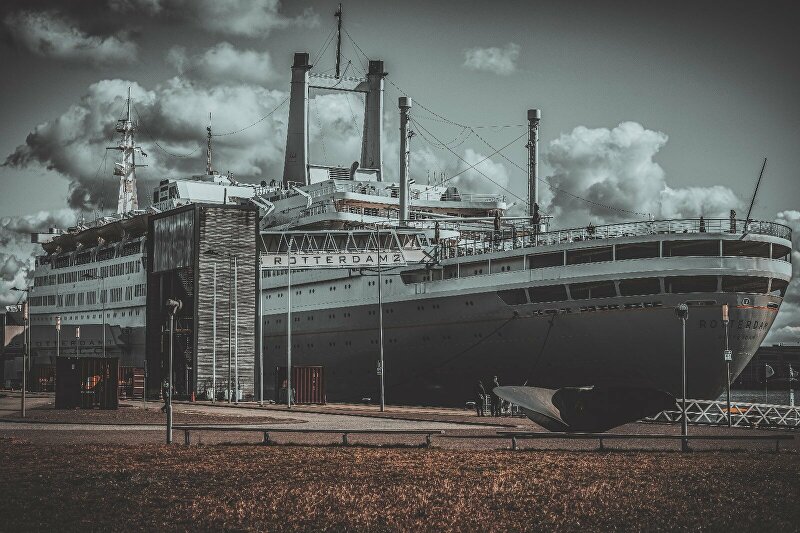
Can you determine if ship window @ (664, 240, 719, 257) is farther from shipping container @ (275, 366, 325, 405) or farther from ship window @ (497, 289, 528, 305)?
shipping container @ (275, 366, 325, 405)

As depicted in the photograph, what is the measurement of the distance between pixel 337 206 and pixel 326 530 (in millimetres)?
61909

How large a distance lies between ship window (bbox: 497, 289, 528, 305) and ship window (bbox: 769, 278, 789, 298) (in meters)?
11.6

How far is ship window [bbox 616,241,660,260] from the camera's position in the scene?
48312 mm

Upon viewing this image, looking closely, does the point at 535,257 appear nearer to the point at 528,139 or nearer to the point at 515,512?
the point at 528,139

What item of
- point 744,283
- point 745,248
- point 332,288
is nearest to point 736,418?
point 744,283

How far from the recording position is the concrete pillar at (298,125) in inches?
3406

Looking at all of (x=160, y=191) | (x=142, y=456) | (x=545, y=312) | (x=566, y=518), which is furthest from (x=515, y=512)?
(x=160, y=191)

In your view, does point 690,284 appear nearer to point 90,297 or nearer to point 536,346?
point 536,346

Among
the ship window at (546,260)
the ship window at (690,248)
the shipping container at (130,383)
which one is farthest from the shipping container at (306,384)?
the ship window at (690,248)

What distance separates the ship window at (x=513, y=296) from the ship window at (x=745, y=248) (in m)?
9.80

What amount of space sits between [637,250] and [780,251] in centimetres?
735

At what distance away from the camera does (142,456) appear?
20.6 metres

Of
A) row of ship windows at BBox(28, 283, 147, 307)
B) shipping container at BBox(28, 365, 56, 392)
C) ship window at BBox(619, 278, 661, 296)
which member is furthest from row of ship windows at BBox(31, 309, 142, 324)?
ship window at BBox(619, 278, 661, 296)

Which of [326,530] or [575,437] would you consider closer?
[326,530]
